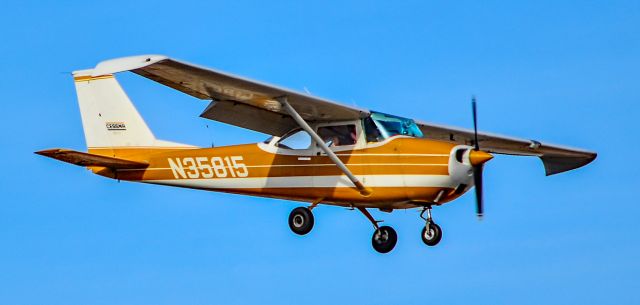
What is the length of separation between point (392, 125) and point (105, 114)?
6154 mm

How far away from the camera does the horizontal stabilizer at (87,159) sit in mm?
26344

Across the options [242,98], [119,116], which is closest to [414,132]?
[242,98]

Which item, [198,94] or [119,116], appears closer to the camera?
[198,94]

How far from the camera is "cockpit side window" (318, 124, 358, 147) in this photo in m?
25.6

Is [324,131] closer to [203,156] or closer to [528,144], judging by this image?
[203,156]

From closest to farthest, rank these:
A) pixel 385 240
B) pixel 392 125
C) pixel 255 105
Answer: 1. pixel 392 125
2. pixel 385 240
3. pixel 255 105

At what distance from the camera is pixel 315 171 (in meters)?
25.8

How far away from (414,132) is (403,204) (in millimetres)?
1260

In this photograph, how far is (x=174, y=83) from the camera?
24781 millimetres

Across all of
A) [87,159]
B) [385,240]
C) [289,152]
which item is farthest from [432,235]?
[87,159]

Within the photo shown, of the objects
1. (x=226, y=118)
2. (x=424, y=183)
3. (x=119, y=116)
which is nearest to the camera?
(x=424, y=183)

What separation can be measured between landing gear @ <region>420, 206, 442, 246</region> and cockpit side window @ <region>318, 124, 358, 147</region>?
178cm

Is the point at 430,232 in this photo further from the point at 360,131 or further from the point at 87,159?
the point at 87,159

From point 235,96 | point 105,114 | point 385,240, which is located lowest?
point 385,240
